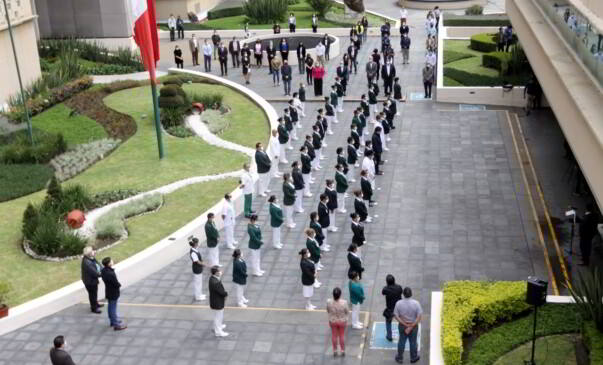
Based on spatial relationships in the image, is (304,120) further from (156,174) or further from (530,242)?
(530,242)

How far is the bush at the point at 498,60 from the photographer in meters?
32.4

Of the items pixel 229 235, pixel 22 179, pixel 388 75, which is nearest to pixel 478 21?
pixel 388 75

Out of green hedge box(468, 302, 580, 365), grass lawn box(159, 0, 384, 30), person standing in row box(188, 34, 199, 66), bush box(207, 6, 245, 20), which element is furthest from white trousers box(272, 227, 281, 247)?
bush box(207, 6, 245, 20)

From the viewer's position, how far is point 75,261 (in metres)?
17.8

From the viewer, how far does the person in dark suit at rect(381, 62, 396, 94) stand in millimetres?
31500

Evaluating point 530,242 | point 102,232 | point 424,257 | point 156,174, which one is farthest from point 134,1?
point 530,242

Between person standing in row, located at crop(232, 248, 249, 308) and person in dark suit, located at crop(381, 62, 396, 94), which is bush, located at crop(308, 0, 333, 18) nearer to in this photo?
person in dark suit, located at crop(381, 62, 396, 94)

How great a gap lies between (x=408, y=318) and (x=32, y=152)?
15.3 m

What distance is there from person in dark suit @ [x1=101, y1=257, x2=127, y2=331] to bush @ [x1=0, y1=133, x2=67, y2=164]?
33.8 ft

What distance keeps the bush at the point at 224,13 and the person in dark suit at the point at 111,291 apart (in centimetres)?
3827

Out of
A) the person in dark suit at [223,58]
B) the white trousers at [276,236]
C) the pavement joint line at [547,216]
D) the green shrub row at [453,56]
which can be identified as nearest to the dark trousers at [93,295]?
the white trousers at [276,236]

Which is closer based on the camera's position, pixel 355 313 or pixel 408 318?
pixel 408 318

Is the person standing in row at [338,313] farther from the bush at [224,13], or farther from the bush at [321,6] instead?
the bush at [224,13]

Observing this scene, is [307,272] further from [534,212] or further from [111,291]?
[534,212]
